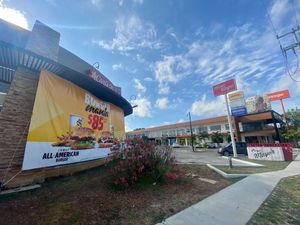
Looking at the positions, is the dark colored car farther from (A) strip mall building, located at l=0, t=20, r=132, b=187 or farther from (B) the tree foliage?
(B) the tree foliage

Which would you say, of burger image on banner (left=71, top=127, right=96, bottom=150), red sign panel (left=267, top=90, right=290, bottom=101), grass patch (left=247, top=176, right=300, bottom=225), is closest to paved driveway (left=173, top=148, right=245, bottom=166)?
burger image on banner (left=71, top=127, right=96, bottom=150)

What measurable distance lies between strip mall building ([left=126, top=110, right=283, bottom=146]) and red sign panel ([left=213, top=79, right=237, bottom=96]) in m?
10.1

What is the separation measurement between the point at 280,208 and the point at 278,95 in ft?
147

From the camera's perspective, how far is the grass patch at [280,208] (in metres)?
3.50

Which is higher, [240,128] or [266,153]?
[240,128]

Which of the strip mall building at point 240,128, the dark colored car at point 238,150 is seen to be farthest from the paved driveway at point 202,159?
the strip mall building at point 240,128

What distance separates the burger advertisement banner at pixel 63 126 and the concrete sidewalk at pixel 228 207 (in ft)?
15.5

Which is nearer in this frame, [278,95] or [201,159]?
[201,159]

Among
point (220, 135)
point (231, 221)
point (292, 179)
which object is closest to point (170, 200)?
point (231, 221)

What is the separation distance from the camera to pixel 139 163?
5.49 metres

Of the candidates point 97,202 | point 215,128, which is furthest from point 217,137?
point 97,202

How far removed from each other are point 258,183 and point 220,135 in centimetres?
3680

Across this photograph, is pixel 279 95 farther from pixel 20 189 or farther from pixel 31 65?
pixel 20 189

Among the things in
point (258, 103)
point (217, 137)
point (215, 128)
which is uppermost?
point (258, 103)
